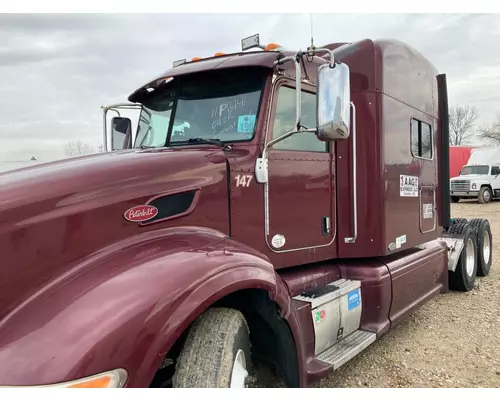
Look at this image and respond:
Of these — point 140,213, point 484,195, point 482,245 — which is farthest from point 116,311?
point 484,195

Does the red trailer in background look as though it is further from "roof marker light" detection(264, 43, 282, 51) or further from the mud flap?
"roof marker light" detection(264, 43, 282, 51)

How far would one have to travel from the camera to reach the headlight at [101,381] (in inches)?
64.1

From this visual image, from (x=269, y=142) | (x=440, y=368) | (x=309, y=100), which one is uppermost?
(x=309, y=100)

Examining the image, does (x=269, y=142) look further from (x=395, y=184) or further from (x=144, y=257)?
(x=395, y=184)

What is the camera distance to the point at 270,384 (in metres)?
2.71

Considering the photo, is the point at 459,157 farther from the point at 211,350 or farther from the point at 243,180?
the point at 211,350

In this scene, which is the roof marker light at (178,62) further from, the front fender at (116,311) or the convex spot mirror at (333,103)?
the front fender at (116,311)

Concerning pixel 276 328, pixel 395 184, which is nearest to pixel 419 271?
pixel 395 184

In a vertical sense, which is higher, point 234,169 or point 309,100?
point 309,100

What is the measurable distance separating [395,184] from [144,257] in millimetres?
2897

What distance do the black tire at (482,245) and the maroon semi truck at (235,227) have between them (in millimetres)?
1797

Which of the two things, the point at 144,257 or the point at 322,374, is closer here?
the point at 144,257

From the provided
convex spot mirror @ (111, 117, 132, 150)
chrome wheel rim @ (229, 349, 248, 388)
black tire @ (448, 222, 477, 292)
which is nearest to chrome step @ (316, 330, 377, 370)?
chrome wheel rim @ (229, 349, 248, 388)

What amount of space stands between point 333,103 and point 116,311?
1.71 meters
